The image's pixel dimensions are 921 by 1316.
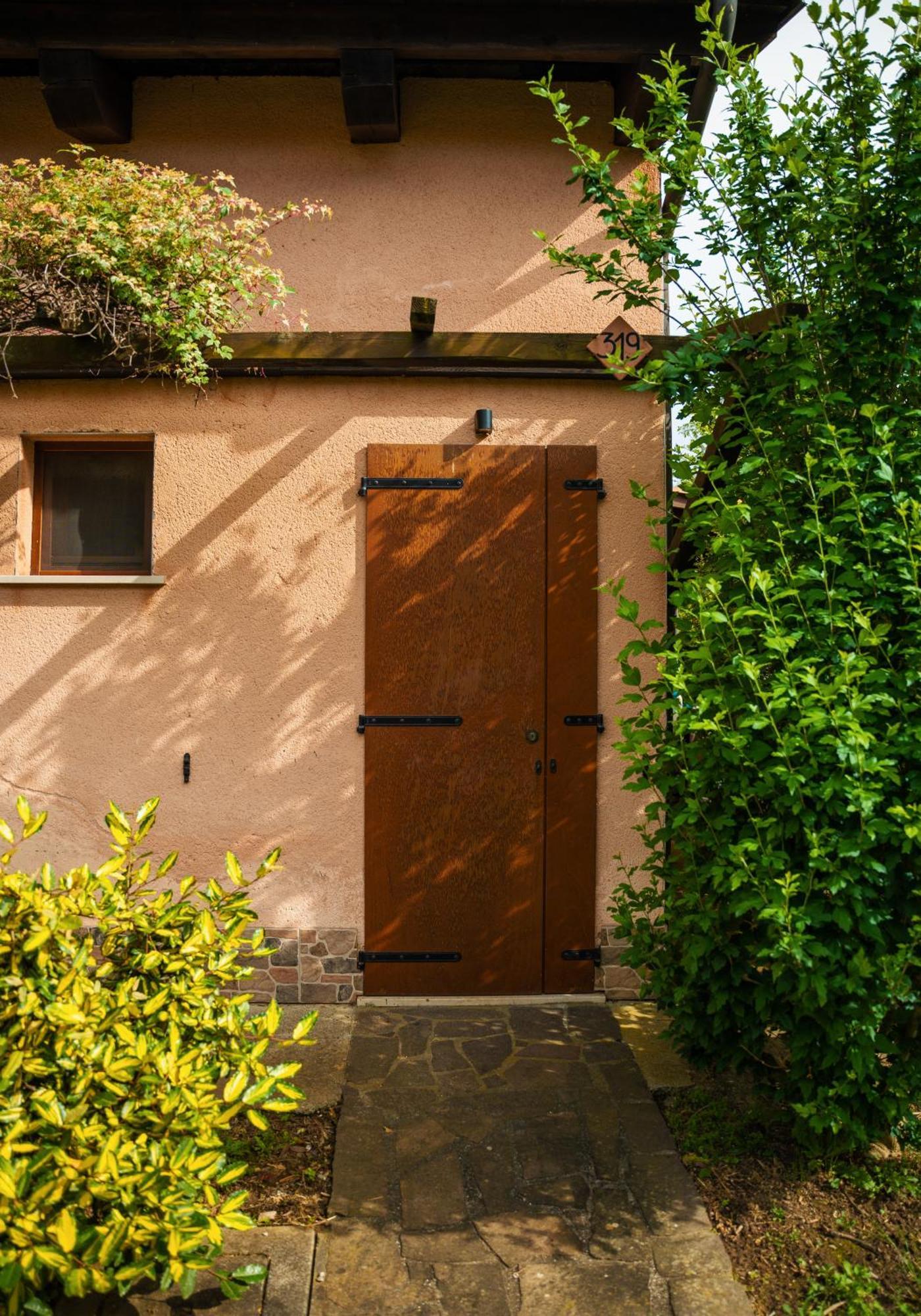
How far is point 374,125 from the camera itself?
14.4 ft

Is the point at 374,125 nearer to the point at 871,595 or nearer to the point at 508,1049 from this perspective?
the point at 871,595

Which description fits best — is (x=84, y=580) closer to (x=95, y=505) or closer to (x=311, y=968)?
(x=95, y=505)

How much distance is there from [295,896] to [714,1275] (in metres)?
2.32

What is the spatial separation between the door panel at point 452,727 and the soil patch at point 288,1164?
1042 mm

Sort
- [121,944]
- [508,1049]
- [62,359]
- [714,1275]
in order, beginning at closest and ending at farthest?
[714,1275] < [121,944] < [508,1049] < [62,359]

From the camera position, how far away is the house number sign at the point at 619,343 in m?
4.32

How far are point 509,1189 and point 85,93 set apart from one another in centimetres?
456

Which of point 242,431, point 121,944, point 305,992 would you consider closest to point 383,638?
point 242,431

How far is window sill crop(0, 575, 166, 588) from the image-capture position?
14.2 feet

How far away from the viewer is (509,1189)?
303cm

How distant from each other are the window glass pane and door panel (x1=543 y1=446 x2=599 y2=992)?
73.2 inches

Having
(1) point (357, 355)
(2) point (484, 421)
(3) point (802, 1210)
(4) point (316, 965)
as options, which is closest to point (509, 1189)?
(3) point (802, 1210)

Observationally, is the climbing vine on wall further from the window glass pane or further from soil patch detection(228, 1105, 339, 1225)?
soil patch detection(228, 1105, 339, 1225)

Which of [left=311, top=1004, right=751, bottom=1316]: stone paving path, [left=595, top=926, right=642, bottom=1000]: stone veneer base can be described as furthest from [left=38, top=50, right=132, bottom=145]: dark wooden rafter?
[left=595, top=926, right=642, bottom=1000]: stone veneer base
